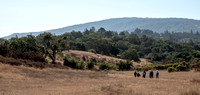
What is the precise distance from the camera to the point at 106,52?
350 ft

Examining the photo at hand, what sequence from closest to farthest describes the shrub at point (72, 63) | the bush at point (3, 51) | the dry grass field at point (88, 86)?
the dry grass field at point (88, 86) → the bush at point (3, 51) → the shrub at point (72, 63)

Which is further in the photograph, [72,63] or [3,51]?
[72,63]

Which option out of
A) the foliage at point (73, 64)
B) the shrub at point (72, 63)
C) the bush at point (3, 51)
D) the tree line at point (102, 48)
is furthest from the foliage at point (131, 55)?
the bush at point (3, 51)

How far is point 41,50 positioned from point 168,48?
310ft

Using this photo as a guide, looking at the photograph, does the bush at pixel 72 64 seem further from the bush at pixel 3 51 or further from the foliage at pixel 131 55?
the foliage at pixel 131 55

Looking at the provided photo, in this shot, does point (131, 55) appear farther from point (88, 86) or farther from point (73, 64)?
point (88, 86)

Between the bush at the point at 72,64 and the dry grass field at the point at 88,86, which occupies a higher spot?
the dry grass field at the point at 88,86

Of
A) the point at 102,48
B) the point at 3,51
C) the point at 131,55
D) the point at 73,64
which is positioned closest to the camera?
the point at 3,51

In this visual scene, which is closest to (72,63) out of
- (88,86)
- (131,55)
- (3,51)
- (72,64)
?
(72,64)

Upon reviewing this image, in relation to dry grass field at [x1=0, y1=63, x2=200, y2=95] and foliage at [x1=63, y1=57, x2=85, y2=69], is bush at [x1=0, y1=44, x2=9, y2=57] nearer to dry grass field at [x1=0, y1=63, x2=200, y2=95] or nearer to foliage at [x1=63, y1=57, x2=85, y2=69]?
dry grass field at [x1=0, y1=63, x2=200, y2=95]

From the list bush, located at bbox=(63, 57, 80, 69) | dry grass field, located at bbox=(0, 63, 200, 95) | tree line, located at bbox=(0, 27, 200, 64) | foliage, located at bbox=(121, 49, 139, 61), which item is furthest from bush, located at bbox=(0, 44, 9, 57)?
foliage, located at bbox=(121, 49, 139, 61)

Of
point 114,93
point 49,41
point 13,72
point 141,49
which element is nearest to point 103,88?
point 114,93

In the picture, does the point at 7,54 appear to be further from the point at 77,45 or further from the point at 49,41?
the point at 77,45

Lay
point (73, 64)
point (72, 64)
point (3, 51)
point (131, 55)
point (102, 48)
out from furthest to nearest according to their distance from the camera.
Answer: point (102, 48) < point (131, 55) < point (73, 64) < point (72, 64) < point (3, 51)
